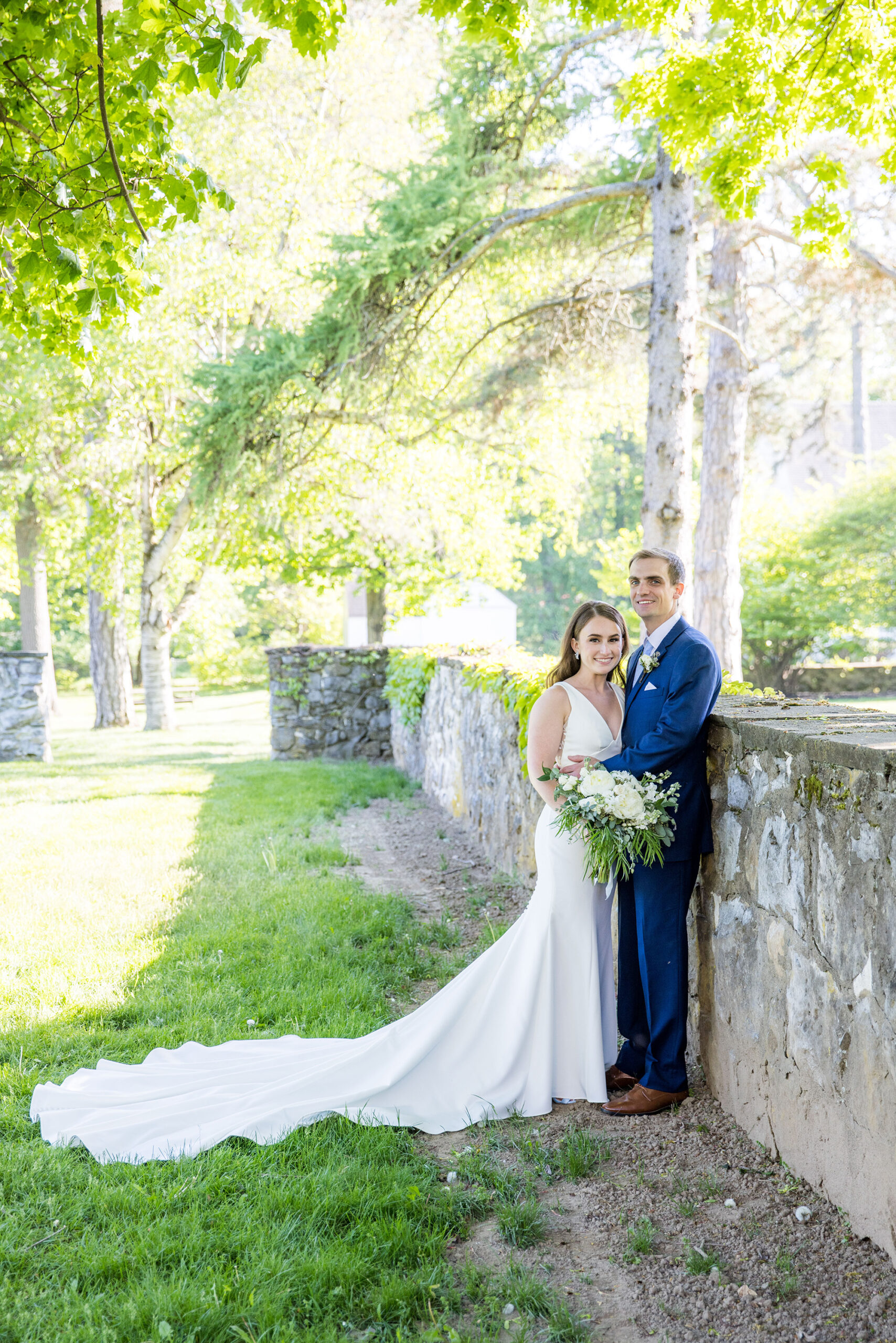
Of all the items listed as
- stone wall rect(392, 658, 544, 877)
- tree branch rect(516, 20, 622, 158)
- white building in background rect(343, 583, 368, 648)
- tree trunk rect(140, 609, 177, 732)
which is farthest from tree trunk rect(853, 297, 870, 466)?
stone wall rect(392, 658, 544, 877)

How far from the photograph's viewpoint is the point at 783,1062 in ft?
10.5

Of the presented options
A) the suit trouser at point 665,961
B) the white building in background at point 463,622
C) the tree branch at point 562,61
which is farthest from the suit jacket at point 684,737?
the white building in background at point 463,622

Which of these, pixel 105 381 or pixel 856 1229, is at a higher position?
pixel 105 381

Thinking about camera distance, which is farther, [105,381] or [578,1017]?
[105,381]

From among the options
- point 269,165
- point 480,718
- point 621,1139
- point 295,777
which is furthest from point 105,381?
point 621,1139

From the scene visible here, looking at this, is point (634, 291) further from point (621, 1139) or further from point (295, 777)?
point (621, 1139)

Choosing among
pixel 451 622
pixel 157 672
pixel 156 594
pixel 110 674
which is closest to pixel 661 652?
pixel 156 594

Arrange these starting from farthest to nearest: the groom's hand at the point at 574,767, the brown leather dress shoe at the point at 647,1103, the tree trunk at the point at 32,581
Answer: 1. the tree trunk at the point at 32,581
2. the groom's hand at the point at 574,767
3. the brown leather dress shoe at the point at 647,1103

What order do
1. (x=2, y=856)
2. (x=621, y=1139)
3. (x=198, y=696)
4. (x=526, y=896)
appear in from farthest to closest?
(x=198, y=696), (x=2, y=856), (x=526, y=896), (x=621, y=1139)

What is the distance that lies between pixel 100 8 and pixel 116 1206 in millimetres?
4352

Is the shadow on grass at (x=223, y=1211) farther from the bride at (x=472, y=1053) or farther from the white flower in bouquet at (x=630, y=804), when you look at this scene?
the white flower in bouquet at (x=630, y=804)

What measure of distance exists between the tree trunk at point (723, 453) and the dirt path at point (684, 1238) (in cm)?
814

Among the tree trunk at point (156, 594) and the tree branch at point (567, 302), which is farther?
the tree trunk at point (156, 594)

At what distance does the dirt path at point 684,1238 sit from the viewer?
2.58 metres
